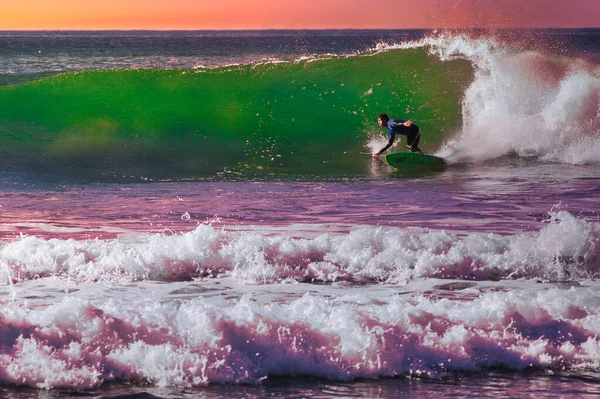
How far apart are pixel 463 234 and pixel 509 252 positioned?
107cm

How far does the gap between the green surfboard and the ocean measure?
0.96 feet

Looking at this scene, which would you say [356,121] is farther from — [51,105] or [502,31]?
[51,105]

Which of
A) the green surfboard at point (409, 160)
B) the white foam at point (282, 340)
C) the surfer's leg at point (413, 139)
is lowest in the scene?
the white foam at point (282, 340)

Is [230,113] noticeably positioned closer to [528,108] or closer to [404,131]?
[404,131]

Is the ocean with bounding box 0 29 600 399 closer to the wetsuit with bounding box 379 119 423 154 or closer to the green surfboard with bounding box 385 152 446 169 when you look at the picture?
the green surfboard with bounding box 385 152 446 169

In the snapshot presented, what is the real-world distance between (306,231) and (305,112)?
9819 mm

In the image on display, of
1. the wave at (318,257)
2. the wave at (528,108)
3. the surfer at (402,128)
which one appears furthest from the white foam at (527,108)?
the wave at (318,257)

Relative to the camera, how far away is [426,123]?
16531 mm

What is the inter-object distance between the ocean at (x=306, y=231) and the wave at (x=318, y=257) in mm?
20

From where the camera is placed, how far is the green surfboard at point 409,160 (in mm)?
12406

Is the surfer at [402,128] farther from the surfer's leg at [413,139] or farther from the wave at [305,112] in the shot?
the wave at [305,112]

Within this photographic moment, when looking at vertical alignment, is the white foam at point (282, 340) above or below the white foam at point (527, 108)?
below

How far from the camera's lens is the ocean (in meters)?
4.41

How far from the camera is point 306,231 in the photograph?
24.8 feet
